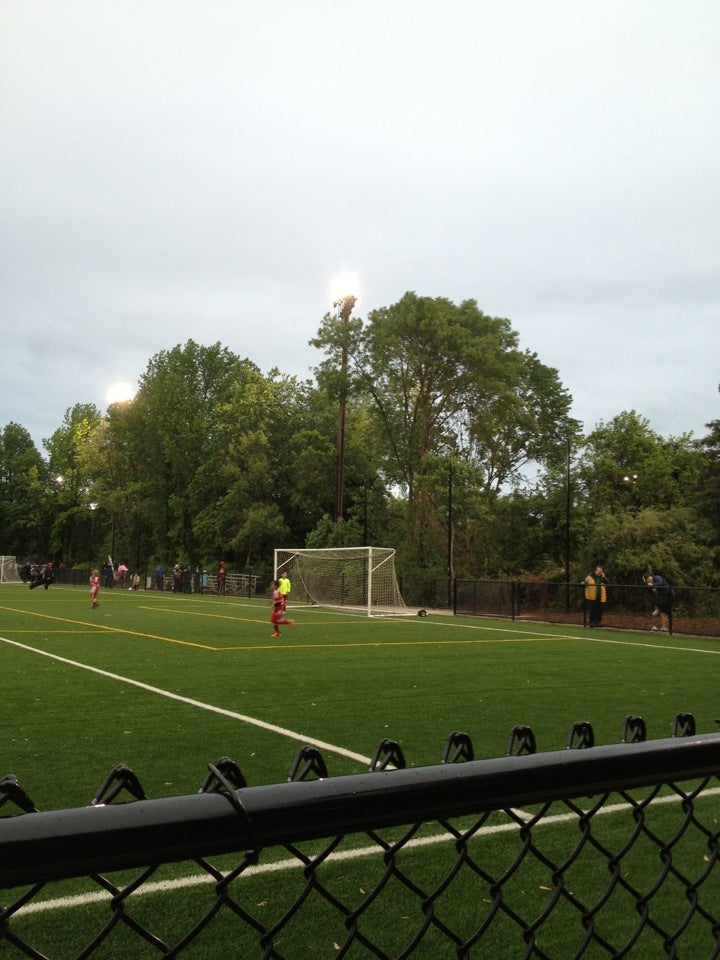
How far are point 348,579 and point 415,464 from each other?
10.6 m

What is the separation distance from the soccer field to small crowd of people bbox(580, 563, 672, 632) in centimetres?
206

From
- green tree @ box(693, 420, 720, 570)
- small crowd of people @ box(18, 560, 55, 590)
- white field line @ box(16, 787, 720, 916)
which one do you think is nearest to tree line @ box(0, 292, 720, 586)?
green tree @ box(693, 420, 720, 570)

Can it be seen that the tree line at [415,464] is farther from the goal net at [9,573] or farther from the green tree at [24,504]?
the green tree at [24,504]

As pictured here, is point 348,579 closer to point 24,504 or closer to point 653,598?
point 653,598

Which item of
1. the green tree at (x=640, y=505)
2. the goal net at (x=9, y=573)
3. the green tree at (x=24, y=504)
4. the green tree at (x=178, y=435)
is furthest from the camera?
the green tree at (x=24, y=504)

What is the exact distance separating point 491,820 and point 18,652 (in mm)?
13946

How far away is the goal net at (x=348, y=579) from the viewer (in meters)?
36.5

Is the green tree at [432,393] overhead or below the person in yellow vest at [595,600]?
overhead

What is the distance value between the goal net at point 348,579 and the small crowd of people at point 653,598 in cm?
847

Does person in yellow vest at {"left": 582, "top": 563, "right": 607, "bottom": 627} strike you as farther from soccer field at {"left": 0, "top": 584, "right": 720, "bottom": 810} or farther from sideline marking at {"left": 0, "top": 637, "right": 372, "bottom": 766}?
sideline marking at {"left": 0, "top": 637, "right": 372, "bottom": 766}

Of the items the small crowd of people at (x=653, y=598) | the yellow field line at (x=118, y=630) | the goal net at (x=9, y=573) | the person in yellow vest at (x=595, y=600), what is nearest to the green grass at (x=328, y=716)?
the yellow field line at (x=118, y=630)

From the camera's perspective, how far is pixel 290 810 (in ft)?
4.28

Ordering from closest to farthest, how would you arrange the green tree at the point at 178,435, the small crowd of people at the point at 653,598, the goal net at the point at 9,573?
1. the small crowd of people at the point at 653,598
2. the green tree at the point at 178,435
3. the goal net at the point at 9,573

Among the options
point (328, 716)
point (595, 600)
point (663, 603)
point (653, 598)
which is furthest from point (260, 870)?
point (595, 600)
